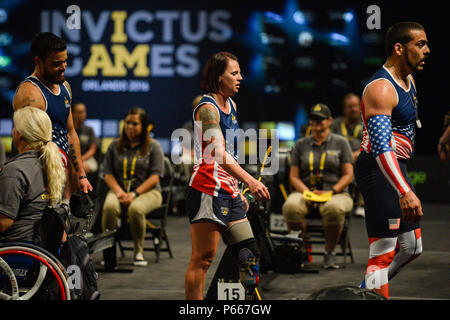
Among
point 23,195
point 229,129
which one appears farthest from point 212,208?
point 23,195

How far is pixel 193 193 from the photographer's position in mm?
4129

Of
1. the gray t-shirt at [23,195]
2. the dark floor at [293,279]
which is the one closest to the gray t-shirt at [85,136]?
the dark floor at [293,279]

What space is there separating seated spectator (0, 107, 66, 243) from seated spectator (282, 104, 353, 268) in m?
3.39

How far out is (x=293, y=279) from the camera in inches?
250

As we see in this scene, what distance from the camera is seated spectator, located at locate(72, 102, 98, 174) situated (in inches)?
394

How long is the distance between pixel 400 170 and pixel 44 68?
2.16 metres

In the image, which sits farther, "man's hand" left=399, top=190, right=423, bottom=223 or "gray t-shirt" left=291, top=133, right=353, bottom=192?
"gray t-shirt" left=291, top=133, right=353, bottom=192

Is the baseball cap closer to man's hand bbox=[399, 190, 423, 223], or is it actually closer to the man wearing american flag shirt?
the man wearing american flag shirt

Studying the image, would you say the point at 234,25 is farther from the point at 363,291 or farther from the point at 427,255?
the point at 363,291

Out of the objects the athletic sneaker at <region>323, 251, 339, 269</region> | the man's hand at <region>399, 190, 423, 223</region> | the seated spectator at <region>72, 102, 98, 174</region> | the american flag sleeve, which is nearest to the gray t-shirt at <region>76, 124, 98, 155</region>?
the seated spectator at <region>72, 102, 98, 174</region>

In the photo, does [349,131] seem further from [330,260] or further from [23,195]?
[23,195]

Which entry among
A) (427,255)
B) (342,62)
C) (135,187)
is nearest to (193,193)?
(135,187)

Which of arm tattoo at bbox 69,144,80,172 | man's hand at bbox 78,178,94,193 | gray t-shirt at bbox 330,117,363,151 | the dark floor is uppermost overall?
gray t-shirt at bbox 330,117,363,151

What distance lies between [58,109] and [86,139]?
5702 mm
